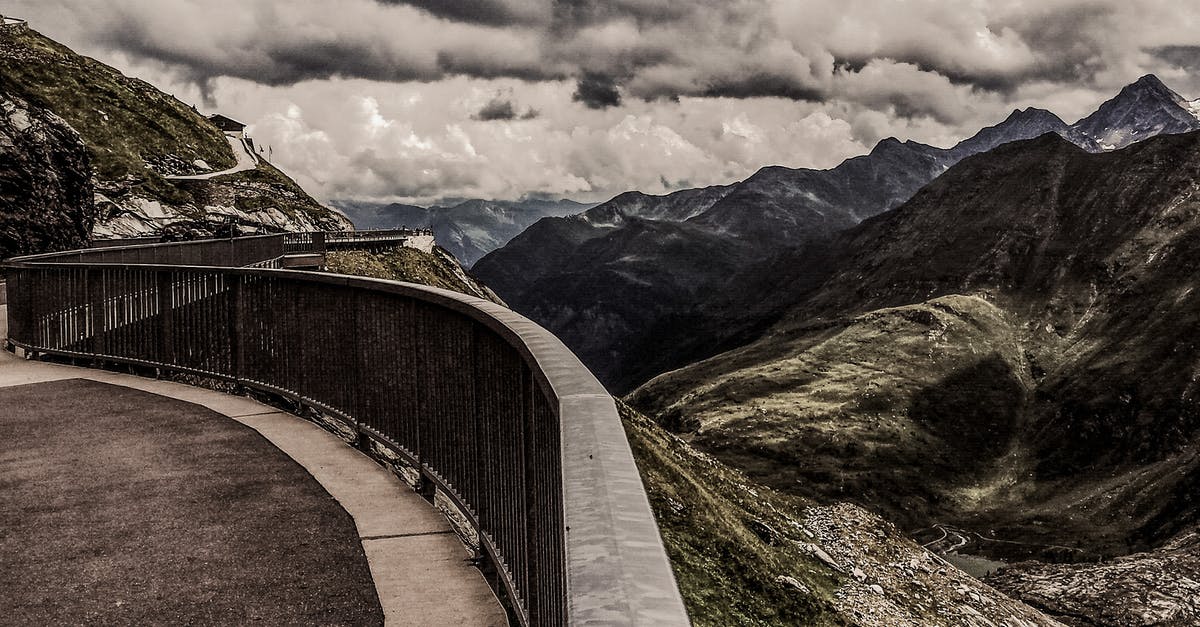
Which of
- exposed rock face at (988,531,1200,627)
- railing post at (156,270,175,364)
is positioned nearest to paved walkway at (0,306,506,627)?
railing post at (156,270,175,364)

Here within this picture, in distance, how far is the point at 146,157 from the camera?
98500 mm

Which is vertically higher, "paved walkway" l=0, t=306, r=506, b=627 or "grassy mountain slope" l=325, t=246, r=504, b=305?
"grassy mountain slope" l=325, t=246, r=504, b=305

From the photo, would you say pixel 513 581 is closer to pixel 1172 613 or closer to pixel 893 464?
pixel 1172 613

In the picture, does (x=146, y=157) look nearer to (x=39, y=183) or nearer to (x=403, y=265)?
(x=403, y=265)

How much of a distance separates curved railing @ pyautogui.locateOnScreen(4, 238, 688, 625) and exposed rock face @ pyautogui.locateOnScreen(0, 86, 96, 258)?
88.7 ft

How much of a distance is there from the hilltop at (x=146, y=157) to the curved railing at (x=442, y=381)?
2411 inches

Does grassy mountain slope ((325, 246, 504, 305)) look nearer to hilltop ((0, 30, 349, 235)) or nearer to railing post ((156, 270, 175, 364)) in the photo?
hilltop ((0, 30, 349, 235))

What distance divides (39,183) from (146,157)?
6233cm

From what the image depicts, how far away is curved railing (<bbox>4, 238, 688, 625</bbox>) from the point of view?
227 cm

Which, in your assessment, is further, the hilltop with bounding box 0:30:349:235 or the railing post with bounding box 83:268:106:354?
the hilltop with bounding box 0:30:349:235

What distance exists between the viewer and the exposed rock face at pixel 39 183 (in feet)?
131

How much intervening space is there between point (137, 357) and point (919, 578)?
72.3 metres

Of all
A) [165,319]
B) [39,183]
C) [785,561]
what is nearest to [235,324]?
[165,319]

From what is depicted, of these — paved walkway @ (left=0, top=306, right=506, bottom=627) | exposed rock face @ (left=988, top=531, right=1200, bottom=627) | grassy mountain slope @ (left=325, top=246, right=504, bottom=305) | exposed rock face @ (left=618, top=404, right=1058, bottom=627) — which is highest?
grassy mountain slope @ (left=325, top=246, right=504, bottom=305)
